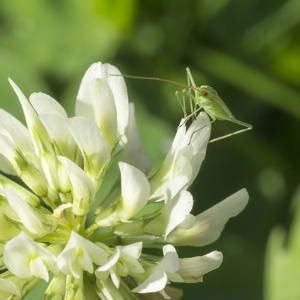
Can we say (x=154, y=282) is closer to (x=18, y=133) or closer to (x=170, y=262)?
(x=170, y=262)

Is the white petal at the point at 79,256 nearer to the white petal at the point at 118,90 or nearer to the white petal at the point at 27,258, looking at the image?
the white petal at the point at 27,258

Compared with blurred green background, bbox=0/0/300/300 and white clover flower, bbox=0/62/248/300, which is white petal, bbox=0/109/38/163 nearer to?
white clover flower, bbox=0/62/248/300

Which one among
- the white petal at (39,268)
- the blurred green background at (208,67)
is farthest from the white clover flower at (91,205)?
the blurred green background at (208,67)

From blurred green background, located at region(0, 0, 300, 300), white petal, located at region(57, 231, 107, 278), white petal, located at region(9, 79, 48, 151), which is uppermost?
blurred green background, located at region(0, 0, 300, 300)

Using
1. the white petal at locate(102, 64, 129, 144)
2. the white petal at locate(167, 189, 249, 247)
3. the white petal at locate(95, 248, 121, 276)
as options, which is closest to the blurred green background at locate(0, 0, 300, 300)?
the white petal at locate(102, 64, 129, 144)

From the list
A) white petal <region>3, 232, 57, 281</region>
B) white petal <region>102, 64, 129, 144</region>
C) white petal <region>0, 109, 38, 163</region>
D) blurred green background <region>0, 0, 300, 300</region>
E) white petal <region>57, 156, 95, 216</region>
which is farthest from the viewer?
blurred green background <region>0, 0, 300, 300</region>

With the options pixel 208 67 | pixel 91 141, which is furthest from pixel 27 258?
pixel 208 67
